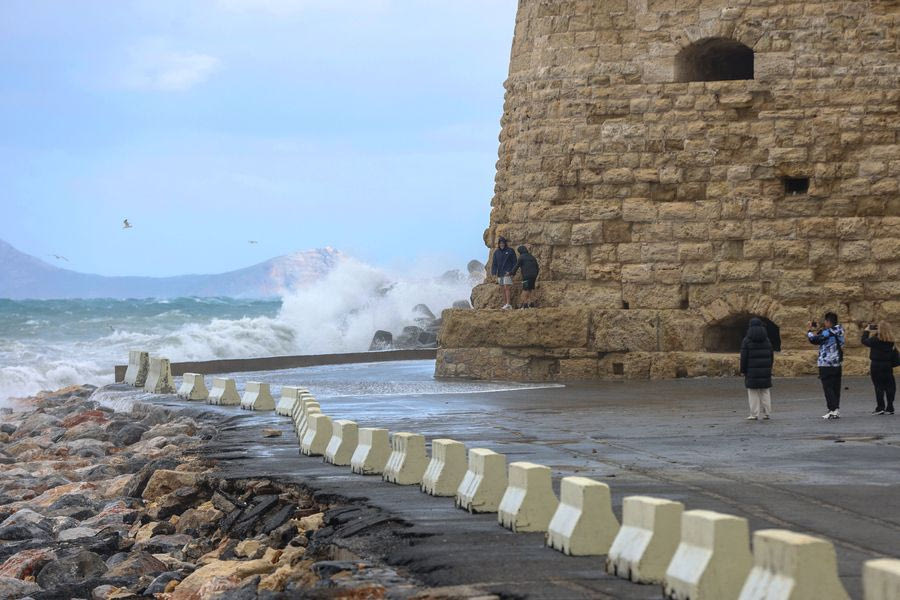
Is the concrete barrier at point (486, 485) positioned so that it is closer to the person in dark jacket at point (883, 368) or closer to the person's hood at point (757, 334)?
the person's hood at point (757, 334)

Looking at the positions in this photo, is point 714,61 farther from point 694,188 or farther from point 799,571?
point 799,571

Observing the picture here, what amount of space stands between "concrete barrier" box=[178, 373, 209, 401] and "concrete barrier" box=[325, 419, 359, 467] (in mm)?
7225

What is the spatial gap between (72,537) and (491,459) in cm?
388

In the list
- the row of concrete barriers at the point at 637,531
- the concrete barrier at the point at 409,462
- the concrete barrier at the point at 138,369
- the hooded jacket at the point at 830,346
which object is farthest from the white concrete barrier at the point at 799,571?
the concrete barrier at the point at 138,369

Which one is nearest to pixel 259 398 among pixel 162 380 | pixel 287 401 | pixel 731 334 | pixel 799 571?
pixel 287 401

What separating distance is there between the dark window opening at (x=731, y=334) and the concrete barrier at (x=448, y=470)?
10151 mm

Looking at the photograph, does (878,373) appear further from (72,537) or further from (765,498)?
(72,537)

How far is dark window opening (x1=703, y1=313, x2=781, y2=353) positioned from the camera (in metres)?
17.8

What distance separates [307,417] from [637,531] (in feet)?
18.5

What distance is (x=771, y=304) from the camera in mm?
17531

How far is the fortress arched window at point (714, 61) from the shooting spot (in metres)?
18.2

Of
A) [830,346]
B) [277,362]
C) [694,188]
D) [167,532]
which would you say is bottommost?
[167,532]

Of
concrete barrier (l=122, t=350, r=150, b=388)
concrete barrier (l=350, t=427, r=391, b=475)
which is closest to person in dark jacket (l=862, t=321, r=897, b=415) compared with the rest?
concrete barrier (l=350, t=427, r=391, b=475)

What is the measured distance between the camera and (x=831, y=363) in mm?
12727
